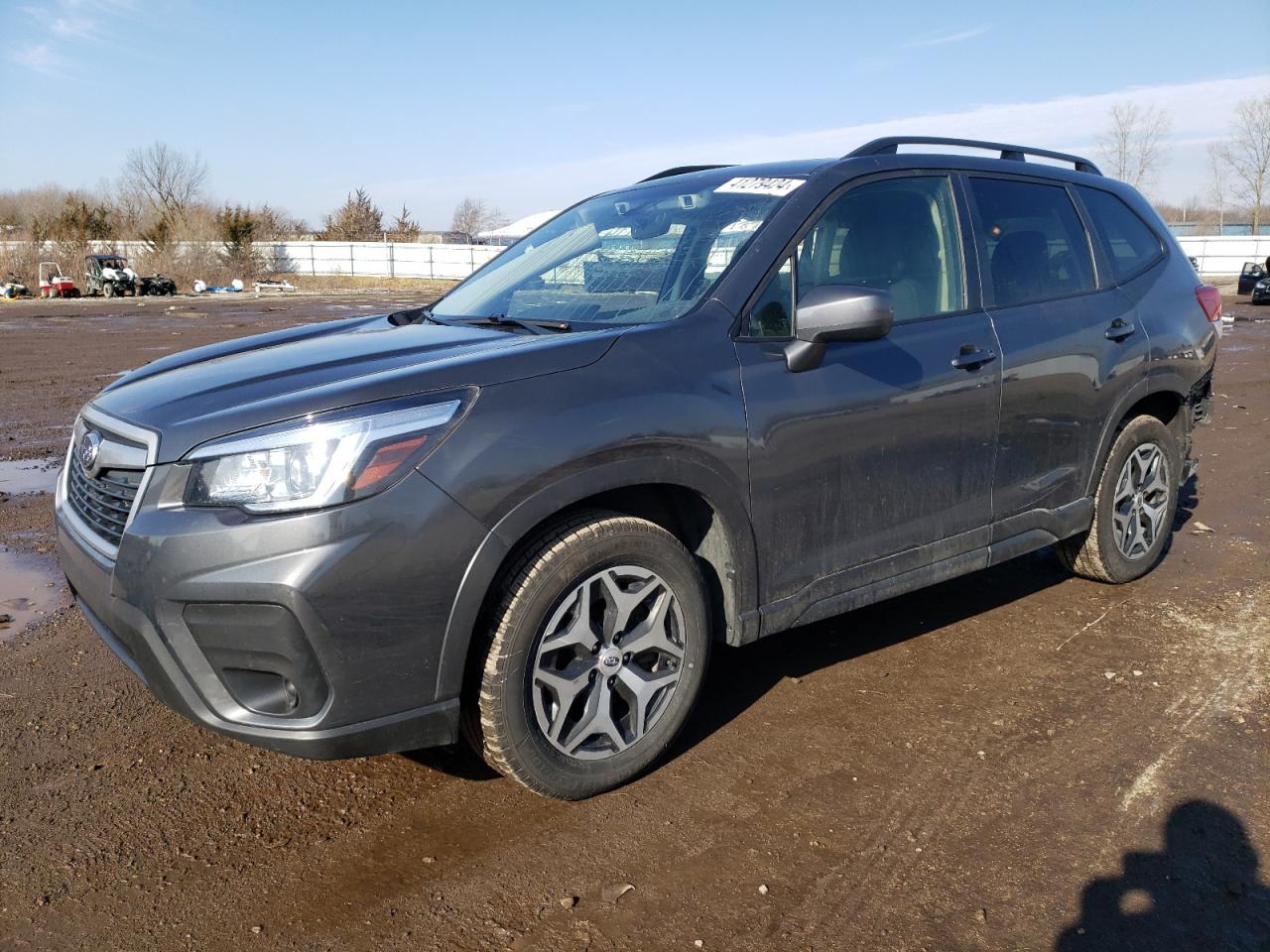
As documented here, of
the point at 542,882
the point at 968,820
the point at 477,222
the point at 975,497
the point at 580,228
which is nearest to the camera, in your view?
the point at 542,882

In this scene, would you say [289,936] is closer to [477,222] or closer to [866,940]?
[866,940]

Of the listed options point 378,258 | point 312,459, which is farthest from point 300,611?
point 378,258

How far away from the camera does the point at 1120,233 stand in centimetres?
484

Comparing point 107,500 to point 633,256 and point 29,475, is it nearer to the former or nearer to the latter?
point 633,256

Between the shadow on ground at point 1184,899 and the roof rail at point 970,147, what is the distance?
2.53 m

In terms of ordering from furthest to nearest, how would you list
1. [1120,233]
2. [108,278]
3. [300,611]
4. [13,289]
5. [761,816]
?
[108,278]
[13,289]
[1120,233]
[761,816]
[300,611]

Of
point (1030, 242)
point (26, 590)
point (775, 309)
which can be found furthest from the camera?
point (26, 590)

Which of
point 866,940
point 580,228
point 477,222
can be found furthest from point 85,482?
point 477,222

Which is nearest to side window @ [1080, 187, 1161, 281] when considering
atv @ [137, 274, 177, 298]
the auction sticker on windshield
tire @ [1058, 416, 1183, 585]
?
tire @ [1058, 416, 1183, 585]

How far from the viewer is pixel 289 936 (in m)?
2.50

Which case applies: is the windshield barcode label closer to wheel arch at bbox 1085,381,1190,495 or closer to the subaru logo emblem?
wheel arch at bbox 1085,381,1190,495

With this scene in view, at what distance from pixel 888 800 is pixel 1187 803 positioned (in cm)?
87

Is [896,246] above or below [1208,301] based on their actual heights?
above

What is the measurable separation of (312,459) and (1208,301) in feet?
14.7
